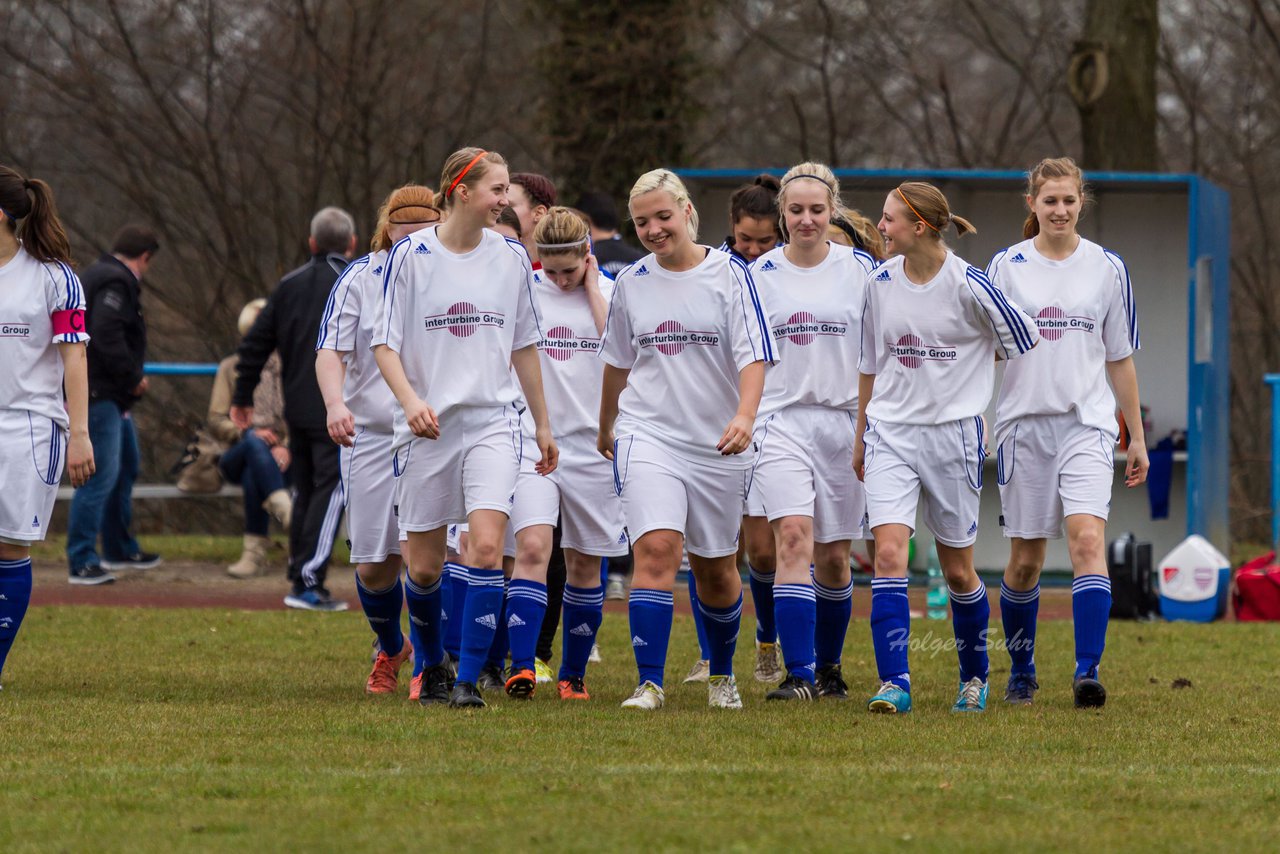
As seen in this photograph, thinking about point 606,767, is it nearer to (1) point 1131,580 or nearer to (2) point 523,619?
(2) point 523,619

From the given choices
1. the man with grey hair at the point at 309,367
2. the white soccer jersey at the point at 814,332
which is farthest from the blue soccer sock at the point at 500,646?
the man with grey hair at the point at 309,367

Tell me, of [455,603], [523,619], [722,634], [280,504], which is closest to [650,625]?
[722,634]

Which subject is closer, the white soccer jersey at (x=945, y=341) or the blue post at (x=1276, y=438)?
the white soccer jersey at (x=945, y=341)

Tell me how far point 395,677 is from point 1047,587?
23.9 feet

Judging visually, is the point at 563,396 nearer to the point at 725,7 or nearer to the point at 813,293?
the point at 813,293

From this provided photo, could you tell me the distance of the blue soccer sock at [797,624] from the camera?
290 inches

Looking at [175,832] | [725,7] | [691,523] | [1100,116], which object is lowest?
[175,832]

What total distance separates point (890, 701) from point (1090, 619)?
2.85 feet

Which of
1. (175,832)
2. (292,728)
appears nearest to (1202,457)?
(292,728)

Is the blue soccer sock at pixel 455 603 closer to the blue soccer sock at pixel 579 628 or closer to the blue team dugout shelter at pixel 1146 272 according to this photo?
the blue soccer sock at pixel 579 628

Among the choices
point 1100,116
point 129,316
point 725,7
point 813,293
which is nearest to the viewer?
point 813,293

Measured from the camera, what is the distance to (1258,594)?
12.2m

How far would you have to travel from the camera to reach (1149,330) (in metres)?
14.6

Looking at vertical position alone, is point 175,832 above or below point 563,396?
below
